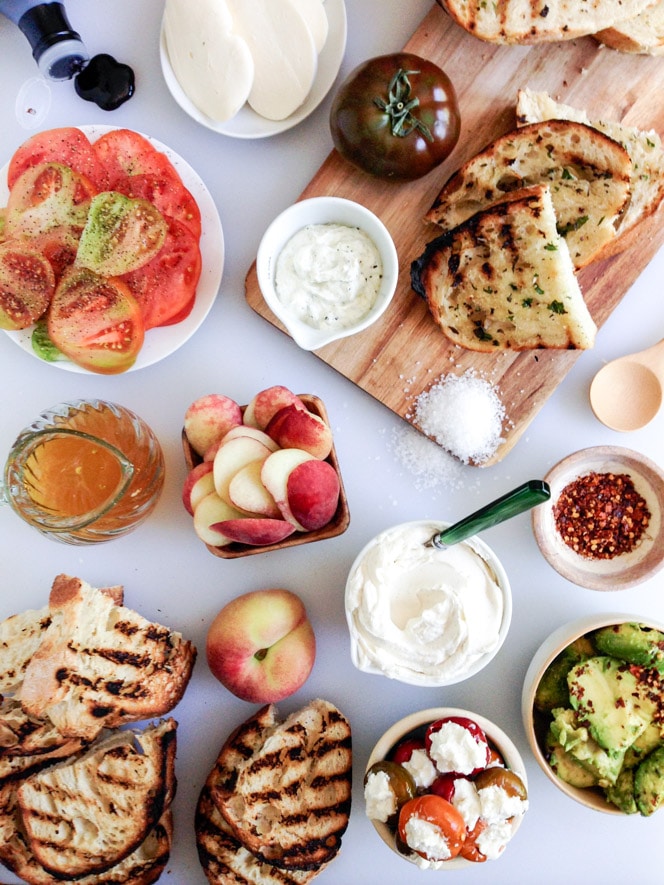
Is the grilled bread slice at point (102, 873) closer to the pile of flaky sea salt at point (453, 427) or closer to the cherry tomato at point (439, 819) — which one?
the cherry tomato at point (439, 819)

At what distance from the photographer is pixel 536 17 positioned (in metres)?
1.53

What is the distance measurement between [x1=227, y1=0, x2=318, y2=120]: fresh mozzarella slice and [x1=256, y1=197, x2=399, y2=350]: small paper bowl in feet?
0.77

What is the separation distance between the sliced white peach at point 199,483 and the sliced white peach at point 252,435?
60 millimetres

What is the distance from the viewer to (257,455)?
4.55 feet

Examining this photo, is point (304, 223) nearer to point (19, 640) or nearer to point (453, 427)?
point (453, 427)

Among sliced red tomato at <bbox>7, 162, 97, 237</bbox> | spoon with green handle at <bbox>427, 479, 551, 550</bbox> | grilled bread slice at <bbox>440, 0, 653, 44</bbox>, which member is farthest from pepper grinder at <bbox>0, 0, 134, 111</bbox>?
spoon with green handle at <bbox>427, 479, 551, 550</bbox>

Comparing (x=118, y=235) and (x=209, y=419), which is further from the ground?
(x=118, y=235)

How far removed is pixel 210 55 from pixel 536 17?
2.19 feet

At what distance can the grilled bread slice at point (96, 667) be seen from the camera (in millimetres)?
1503

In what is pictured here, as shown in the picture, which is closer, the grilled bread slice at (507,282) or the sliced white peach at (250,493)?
the sliced white peach at (250,493)

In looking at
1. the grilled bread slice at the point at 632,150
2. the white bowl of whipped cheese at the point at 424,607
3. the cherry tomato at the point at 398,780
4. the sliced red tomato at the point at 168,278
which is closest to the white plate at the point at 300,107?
the sliced red tomato at the point at 168,278

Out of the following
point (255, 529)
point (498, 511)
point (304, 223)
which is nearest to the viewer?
point (498, 511)

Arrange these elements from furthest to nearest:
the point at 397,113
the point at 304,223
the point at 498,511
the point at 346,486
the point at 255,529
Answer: the point at 346,486 < the point at 304,223 < the point at 397,113 < the point at 255,529 < the point at 498,511

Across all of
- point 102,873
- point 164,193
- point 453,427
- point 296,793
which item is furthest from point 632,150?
point 102,873
